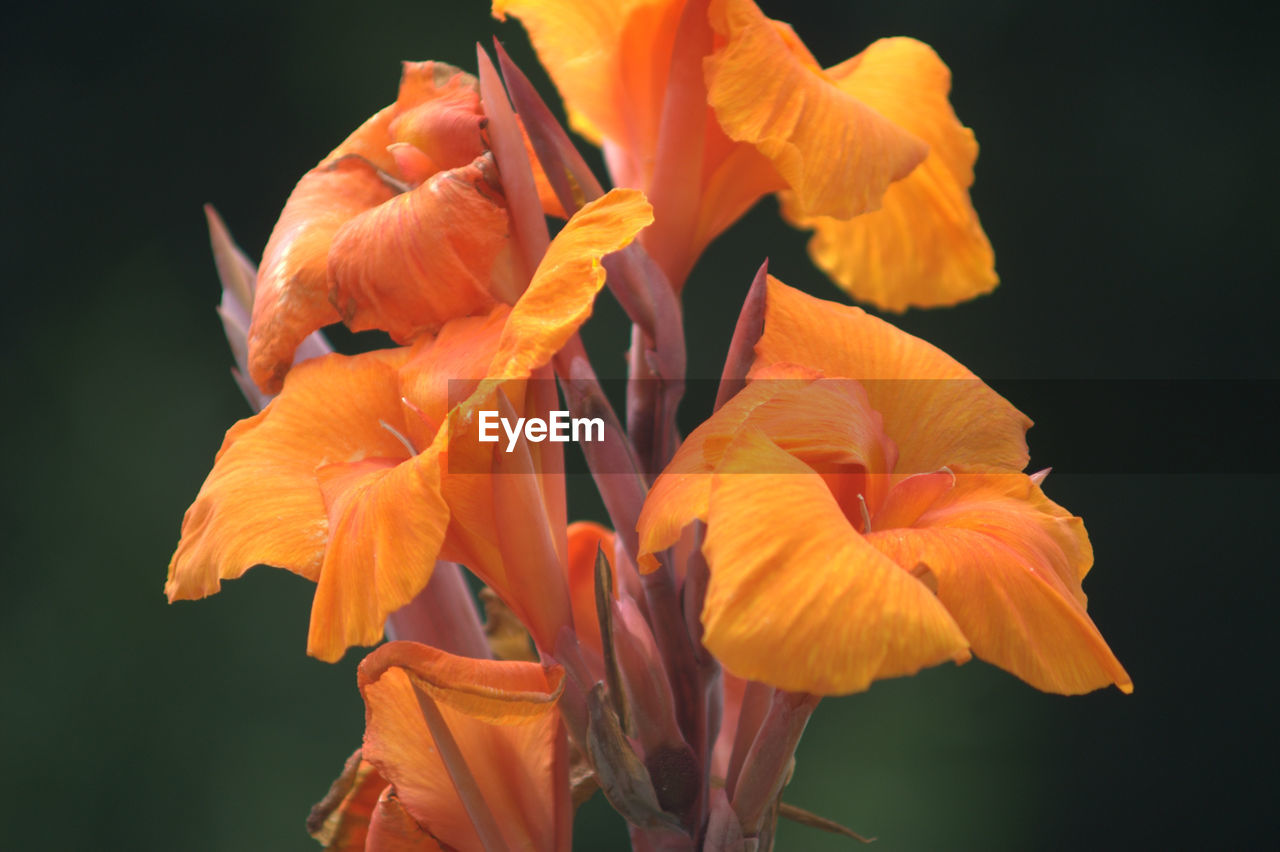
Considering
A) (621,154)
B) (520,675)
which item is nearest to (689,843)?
(520,675)

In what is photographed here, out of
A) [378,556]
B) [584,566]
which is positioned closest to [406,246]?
[378,556]

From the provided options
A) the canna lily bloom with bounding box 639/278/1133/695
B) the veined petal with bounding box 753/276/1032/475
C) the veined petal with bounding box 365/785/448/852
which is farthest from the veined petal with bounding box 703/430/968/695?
the veined petal with bounding box 365/785/448/852

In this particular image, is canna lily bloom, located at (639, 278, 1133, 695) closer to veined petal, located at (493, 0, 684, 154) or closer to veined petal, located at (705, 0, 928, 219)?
veined petal, located at (705, 0, 928, 219)

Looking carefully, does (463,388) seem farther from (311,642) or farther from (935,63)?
(935,63)

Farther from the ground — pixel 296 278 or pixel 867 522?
pixel 296 278

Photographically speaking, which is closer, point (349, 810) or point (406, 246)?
point (406, 246)

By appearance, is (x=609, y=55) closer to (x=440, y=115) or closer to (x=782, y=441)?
(x=440, y=115)
